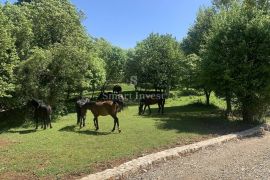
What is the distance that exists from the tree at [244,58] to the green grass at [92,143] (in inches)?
82.8

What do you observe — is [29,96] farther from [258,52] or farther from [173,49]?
[173,49]

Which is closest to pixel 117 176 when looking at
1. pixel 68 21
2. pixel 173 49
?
pixel 68 21

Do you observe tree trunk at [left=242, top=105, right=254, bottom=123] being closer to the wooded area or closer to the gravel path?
the wooded area

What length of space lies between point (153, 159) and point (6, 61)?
17.0m

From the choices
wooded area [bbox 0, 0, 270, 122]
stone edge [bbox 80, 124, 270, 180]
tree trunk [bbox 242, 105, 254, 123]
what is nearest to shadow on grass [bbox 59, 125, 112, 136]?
stone edge [bbox 80, 124, 270, 180]

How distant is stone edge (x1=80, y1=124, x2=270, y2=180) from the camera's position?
38.7 ft

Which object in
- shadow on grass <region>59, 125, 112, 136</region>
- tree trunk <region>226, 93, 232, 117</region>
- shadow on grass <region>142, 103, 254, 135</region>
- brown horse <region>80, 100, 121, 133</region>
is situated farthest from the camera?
tree trunk <region>226, 93, 232, 117</region>

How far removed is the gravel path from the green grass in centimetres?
160

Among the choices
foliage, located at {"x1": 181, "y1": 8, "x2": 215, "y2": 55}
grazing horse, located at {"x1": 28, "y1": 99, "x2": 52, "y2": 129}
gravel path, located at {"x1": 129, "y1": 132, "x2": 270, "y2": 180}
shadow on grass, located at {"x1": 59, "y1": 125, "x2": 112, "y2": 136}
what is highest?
foliage, located at {"x1": 181, "y1": 8, "x2": 215, "y2": 55}

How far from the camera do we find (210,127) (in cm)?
2250

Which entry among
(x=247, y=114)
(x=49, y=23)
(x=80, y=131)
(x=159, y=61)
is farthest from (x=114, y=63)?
(x=80, y=131)

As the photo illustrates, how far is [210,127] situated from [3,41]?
14768 millimetres

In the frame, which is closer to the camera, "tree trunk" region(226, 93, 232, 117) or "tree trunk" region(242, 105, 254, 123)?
"tree trunk" region(242, 105, 254, 123)

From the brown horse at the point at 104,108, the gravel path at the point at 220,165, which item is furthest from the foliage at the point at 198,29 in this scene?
the gravel path at the point at 220,165
